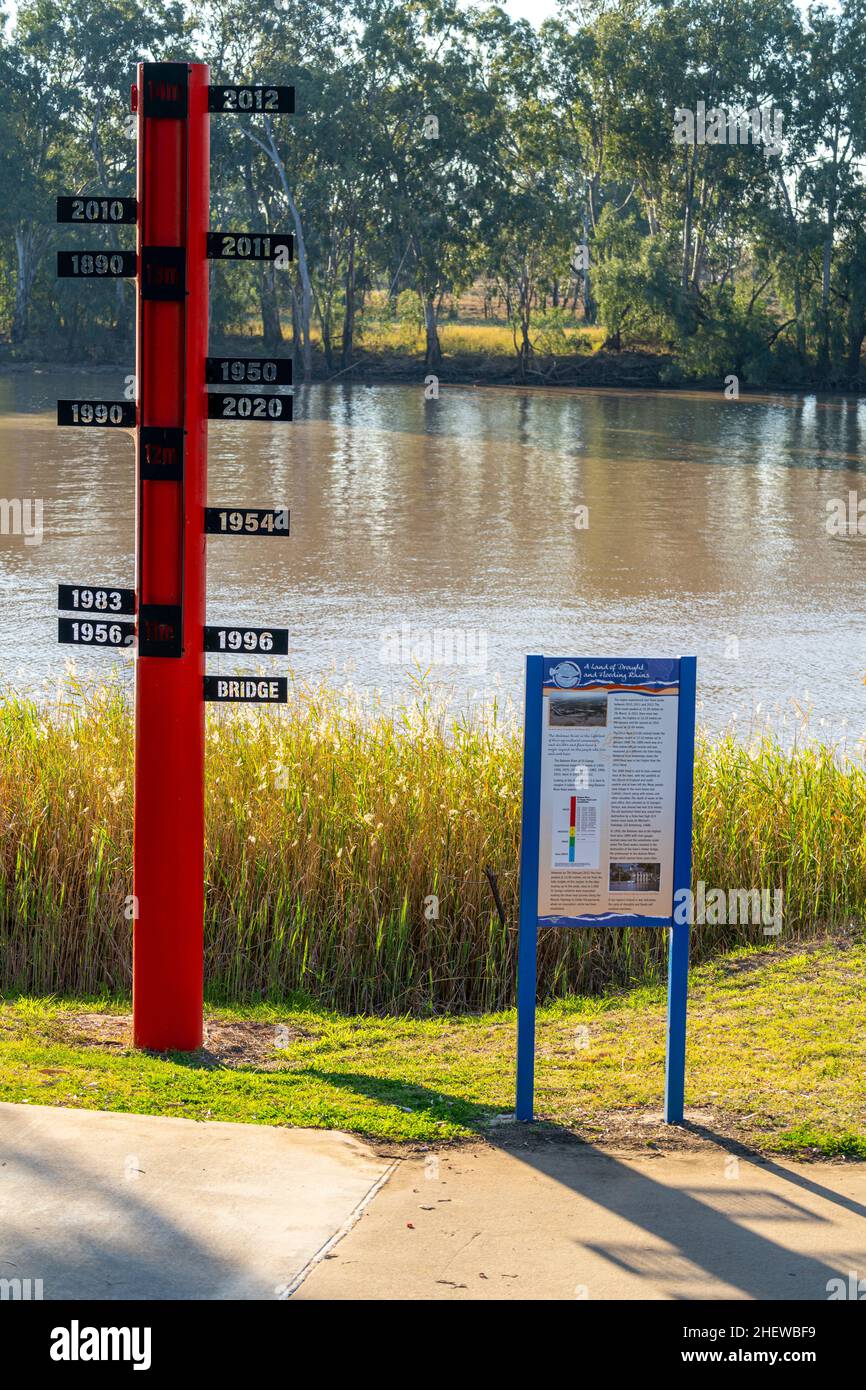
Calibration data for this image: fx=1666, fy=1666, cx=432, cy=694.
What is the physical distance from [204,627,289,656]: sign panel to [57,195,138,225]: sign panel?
1.40 metres

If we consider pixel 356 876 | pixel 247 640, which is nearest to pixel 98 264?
pixel 247 640

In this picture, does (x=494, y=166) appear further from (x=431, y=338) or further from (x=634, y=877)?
(x=634, y=877)

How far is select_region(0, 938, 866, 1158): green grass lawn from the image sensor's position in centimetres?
508

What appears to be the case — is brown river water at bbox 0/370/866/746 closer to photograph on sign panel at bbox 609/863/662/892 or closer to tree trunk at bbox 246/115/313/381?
photograph on sign panel at bbox 609/863/662/892

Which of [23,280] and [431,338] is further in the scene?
[23,280]

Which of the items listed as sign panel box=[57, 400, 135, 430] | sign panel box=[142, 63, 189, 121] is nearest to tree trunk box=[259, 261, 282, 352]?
sign panel box=[57, 400, 135, 430]

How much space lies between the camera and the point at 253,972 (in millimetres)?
7367

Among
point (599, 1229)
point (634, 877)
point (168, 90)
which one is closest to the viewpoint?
point (599, 1229)

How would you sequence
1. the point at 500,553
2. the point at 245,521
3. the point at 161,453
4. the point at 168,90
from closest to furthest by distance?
the point at 168,90 < the point at 161,453 < the point at 245,521 < the point at 500,553

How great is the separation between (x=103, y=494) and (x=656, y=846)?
23167mm

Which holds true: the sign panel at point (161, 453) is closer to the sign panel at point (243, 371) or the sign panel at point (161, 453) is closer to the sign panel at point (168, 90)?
the sign panel at point (243, 371)

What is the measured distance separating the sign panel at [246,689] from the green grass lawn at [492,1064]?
1.26 meters

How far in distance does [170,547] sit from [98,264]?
40.2 inches

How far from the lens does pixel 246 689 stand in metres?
5.75
